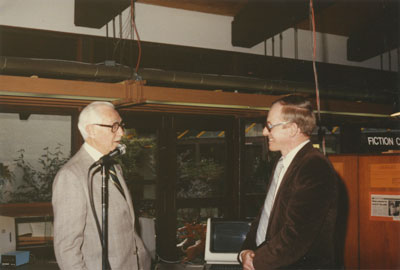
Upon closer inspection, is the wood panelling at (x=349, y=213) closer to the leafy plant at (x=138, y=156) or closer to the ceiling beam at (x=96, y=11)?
the ceiling beam at (x=96, y=11)

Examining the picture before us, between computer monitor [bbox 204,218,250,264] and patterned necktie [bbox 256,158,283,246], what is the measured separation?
3.01 feet

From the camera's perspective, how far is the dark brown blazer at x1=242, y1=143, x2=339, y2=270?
73.0 inches

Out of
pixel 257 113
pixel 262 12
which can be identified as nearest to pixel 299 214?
pixel 257 113

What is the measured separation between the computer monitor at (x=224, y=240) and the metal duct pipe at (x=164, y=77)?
173 centimetres

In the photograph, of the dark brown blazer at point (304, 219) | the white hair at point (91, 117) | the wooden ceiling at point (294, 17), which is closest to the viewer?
the dark brown blazer at point (304, 219)

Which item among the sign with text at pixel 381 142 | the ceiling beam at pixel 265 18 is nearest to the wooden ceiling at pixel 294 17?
the ceiling beam at pixel 265 18

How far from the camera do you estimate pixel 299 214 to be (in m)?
1.85

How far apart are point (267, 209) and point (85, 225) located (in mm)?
987

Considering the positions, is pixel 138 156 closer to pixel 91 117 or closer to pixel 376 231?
pixel 376 231

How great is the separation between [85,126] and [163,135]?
381 centimetres

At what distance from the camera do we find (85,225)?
2.05m

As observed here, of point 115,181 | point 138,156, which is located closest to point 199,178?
point 138,156

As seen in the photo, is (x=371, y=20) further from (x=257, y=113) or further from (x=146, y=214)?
(x=146, y=214)

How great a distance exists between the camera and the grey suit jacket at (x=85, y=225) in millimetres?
1916
